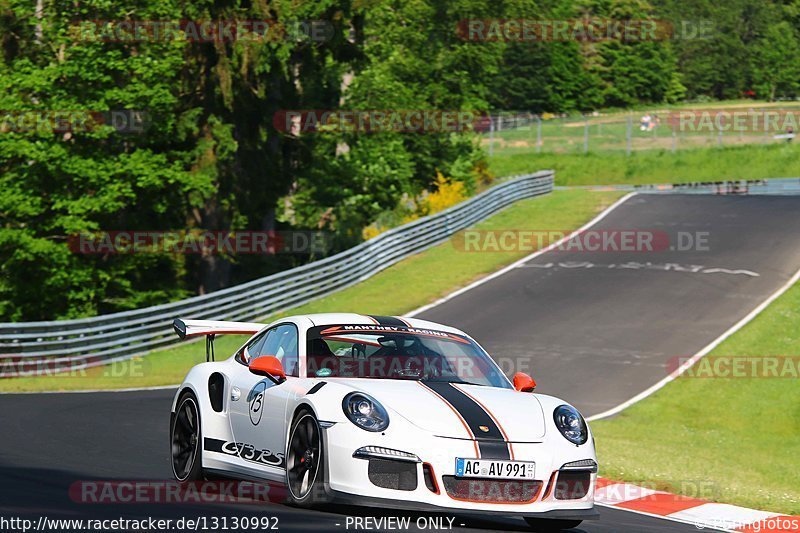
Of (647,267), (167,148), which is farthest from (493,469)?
(167,148)

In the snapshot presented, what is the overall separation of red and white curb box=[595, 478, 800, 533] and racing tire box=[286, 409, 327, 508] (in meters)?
3.14

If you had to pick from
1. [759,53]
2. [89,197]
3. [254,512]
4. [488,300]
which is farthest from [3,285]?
[759,53]

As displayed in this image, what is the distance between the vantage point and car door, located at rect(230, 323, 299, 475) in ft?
29.6

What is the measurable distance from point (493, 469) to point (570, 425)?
3.03 feet

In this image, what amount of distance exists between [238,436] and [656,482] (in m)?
4.61

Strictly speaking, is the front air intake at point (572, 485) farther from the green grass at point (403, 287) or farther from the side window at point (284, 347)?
the green grass at point (403, 287)

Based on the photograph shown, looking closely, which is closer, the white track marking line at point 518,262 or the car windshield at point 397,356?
the car windshield at point 397,356

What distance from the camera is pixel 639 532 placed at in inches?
349

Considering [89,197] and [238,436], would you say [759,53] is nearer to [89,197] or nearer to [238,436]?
[89,197]

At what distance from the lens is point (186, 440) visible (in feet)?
33.8

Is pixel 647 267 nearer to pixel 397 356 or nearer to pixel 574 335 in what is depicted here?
pixel 574 335

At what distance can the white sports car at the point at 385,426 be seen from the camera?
8055 millimetres

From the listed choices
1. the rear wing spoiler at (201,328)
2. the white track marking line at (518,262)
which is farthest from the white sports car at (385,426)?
the white track marking line at (518,262)

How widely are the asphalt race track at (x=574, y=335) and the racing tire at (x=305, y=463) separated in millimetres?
131
